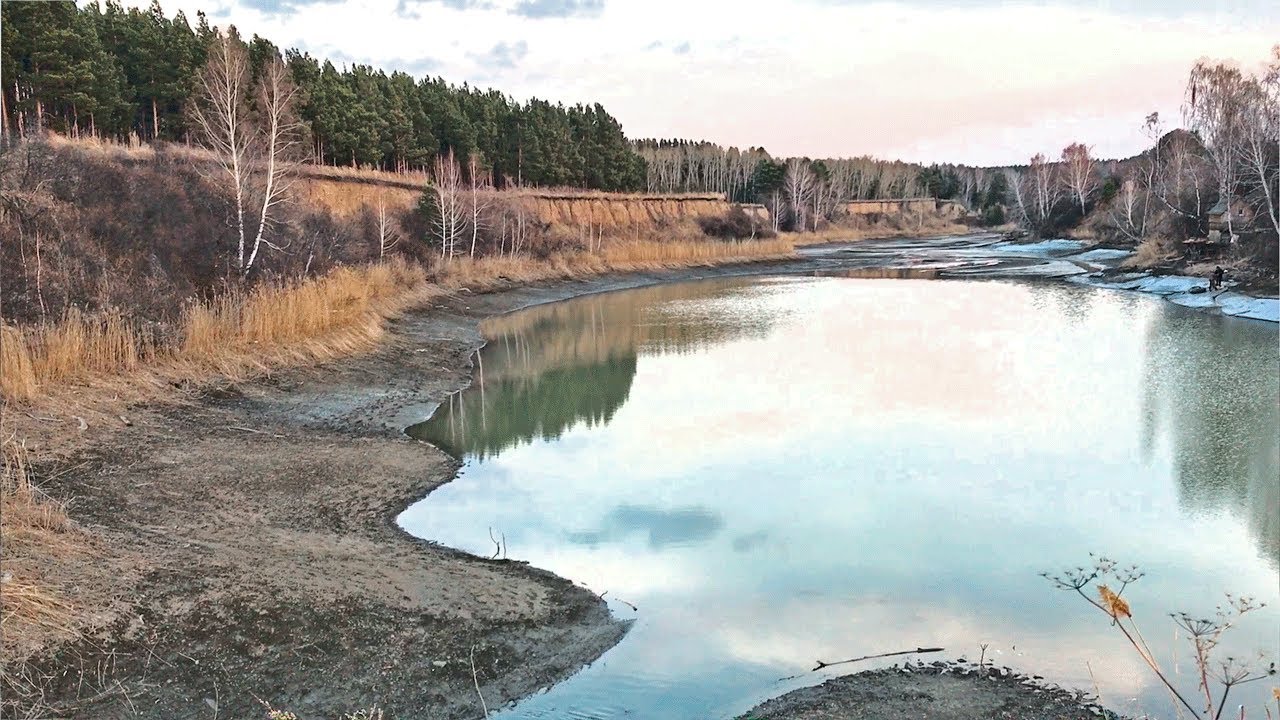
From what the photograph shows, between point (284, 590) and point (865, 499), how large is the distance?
6255 mm

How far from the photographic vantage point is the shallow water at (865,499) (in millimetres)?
6488

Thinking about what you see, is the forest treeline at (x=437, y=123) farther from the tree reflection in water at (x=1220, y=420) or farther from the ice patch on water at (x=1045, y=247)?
the tree reflection in water at (x=1220, y=420)

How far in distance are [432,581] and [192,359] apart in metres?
7.58

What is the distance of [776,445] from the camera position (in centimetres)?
1255

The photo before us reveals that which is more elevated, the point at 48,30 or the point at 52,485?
the point at 48,30

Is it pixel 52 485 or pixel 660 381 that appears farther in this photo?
pixel 660 381

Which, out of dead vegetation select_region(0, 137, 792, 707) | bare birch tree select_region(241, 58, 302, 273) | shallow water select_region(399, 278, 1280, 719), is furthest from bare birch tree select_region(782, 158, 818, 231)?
bare birch tree select_region(241, 58, 302, 273)

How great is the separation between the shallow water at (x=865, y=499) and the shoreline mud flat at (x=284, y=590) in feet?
1.64

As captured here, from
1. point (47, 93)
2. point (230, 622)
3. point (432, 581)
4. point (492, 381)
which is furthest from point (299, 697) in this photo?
point (47, 93)

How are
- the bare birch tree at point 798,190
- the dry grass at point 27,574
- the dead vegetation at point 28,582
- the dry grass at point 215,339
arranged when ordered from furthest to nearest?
the bare birch tree at point 798,190, the dry grass at point 215,339, the dry grass at point 27,574, the dead vegetation at point 28,582

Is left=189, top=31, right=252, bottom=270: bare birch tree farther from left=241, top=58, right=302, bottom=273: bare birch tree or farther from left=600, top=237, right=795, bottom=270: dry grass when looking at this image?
left=600, top=237, right=795, bottom=270: dry grass

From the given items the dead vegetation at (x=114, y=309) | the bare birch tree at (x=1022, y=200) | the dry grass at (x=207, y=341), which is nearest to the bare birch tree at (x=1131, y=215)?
the bare birch tree at (x=1022, y=200)

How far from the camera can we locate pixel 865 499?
10.1m

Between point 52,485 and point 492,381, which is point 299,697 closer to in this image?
point 52,485
